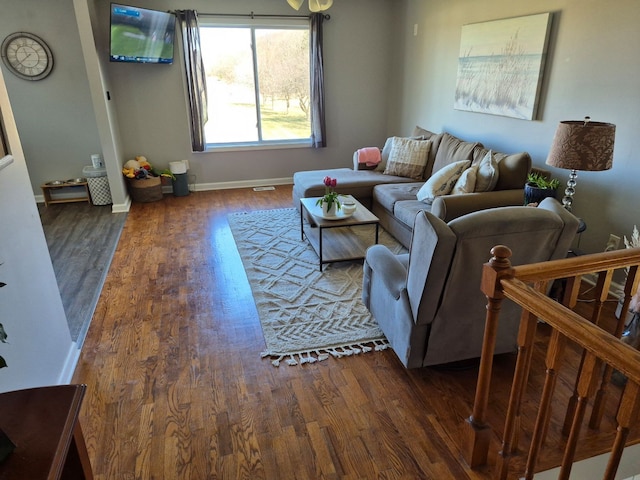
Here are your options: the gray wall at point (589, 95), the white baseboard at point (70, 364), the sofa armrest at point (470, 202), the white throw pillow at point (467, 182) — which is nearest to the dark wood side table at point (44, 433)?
the white baseboard at point (70, 364)

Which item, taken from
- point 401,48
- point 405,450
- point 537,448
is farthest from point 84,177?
point 537,448

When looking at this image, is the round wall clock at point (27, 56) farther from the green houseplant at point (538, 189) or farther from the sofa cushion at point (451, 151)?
the green houseplant at point (538, 189)

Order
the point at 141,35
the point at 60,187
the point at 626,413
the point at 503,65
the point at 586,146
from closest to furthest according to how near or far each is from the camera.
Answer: the point at 626,413 < the point at 586,146 < the point at 503,65 < the point at 141,35 < the point at 60,187

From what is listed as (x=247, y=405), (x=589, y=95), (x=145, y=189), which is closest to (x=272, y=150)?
(x=145, y=189)

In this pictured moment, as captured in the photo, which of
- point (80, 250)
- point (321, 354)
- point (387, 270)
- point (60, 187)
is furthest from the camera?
point (60, 187)

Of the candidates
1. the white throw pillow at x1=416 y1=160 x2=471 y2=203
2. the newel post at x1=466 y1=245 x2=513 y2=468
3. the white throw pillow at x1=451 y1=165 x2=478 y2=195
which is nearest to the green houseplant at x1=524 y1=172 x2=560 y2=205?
the white throw pillow at x1=451 y1=165 x2=478 y2=195

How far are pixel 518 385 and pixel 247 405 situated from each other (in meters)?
1.26

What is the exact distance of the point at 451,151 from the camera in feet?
13.7

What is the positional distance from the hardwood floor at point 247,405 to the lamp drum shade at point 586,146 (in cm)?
110

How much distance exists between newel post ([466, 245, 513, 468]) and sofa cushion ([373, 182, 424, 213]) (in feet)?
8.11

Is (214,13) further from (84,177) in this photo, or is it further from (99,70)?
(84,177)

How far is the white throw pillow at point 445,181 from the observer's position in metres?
3.66

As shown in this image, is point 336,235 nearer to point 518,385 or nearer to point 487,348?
point 487,348

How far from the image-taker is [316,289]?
3.19 meters
